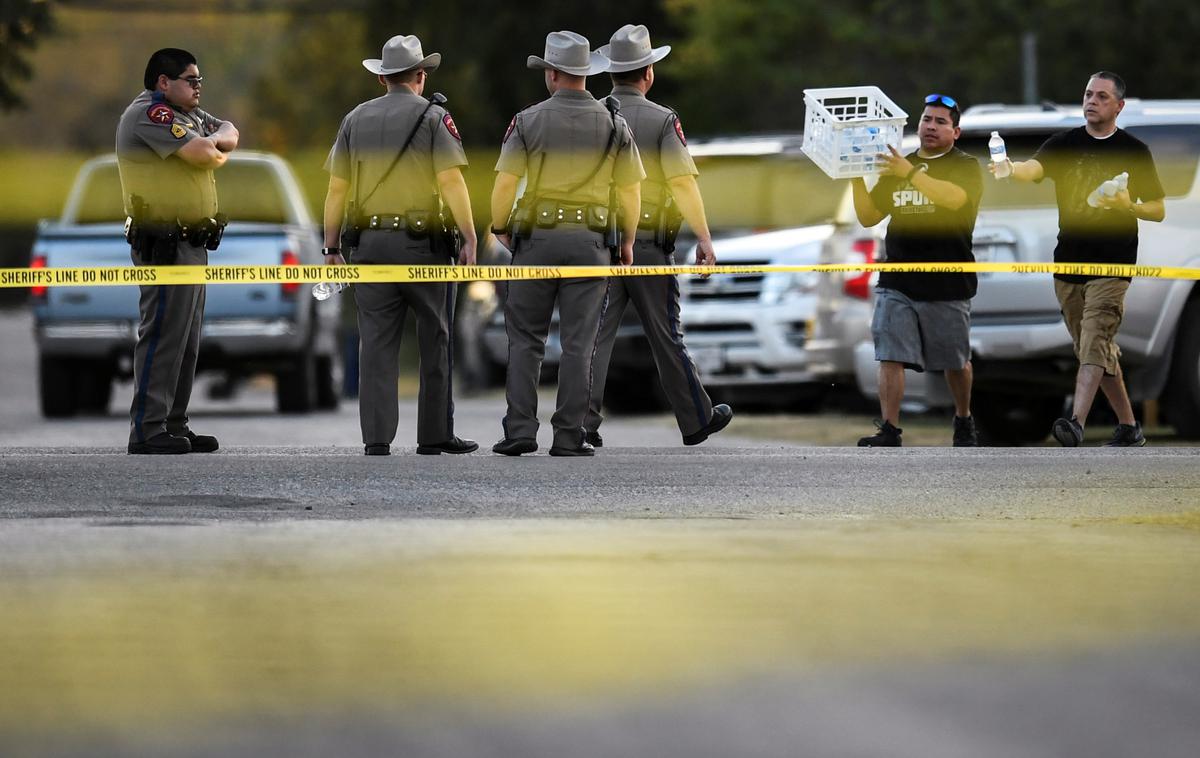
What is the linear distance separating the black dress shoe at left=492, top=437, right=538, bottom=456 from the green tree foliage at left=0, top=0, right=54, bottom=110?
15.5 metres

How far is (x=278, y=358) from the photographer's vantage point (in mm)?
19062

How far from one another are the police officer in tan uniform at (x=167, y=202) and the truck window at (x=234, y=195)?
703 cm

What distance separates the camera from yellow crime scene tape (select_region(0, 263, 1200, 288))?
11.1 metres

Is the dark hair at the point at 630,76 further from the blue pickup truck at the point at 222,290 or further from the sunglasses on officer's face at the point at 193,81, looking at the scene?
the blue pickup truck at the point at 222,290

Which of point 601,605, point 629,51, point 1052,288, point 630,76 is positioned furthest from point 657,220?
point 601,605

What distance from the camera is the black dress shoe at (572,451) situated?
11.4m

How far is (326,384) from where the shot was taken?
20.3 meters

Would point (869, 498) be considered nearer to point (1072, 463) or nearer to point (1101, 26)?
point (1072, 463)

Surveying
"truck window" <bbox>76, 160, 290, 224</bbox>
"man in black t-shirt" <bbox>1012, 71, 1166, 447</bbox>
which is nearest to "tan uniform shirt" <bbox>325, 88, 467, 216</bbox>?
"man in black t-shirt" <bbox>1012, 71, 1166, 447</bbox>

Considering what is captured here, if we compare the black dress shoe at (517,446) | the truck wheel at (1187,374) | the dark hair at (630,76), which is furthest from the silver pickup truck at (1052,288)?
the black dress shoe at (517,446)

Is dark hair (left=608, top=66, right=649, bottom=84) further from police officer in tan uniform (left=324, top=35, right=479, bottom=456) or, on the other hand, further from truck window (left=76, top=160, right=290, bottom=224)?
truck window (left=76, top=160, right=290, bottom=224)

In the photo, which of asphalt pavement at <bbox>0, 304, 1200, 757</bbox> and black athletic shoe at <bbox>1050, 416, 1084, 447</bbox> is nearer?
asphalt pavement at <bbox>0, 304, 1200, 757</bbox>

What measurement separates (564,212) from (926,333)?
201 centimetres

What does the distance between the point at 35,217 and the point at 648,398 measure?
26.6 feet
